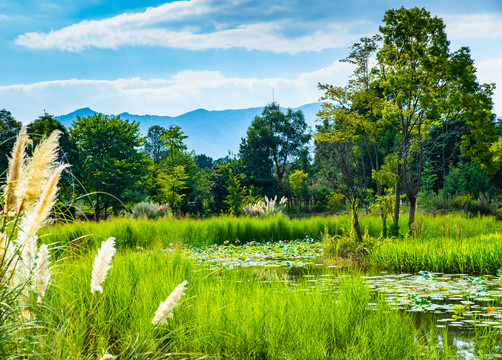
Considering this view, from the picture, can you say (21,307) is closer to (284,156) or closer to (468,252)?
(468,252)

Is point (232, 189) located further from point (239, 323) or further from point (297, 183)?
point (239, 323)

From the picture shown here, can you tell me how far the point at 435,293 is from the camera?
5984 millimetres

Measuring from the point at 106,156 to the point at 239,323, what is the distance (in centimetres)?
2203

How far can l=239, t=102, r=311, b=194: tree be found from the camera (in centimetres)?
3812

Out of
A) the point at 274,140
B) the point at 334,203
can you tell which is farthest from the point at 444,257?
the point at 274,140

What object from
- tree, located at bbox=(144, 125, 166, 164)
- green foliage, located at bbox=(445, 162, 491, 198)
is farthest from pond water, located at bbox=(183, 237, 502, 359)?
tree, located at bbox=(144, 125, 166, 164)

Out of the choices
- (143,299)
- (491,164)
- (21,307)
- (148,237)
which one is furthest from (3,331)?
(491,164)

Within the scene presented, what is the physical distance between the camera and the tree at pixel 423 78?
1128 cm

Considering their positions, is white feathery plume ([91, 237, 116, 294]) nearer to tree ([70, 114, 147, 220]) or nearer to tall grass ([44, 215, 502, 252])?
tall grass ([44, 215, 502, 252])

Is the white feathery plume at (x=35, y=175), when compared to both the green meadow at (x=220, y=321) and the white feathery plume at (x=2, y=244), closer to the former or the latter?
the white feathery plume at (x=2, y=244)

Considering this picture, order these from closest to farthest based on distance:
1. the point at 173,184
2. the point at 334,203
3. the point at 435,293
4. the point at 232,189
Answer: the point at 435,293 < the point at 173,184 < the point at 232,189 < the point at 334,203

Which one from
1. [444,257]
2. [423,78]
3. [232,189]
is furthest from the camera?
[232,189]

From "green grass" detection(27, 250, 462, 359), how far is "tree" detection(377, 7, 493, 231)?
7.87 metres

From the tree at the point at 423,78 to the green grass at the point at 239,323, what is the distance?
7875 mm
